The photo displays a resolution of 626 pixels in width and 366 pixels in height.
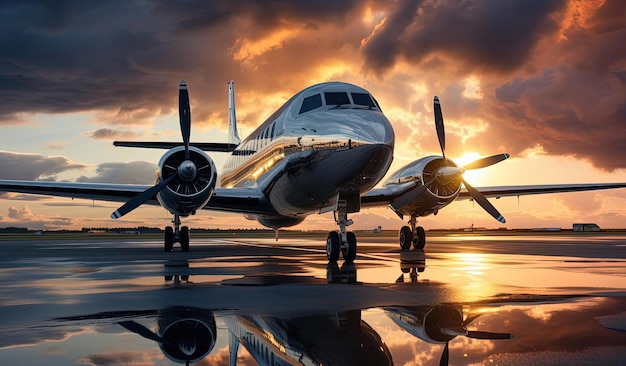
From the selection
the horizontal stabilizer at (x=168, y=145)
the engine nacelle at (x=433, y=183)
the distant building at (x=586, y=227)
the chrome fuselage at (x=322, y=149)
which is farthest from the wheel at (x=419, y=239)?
the distant building at (x=586, y=227)

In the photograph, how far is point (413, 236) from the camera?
24547 mm

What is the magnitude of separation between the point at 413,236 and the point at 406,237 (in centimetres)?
41

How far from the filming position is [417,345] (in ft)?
16.8

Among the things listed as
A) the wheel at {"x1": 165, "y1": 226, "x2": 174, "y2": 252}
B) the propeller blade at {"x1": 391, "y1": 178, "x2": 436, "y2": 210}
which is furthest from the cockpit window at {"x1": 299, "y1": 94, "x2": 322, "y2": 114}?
the wheel at {"x1": 165, "y1": 226, "x2": 174, "y2": 252}

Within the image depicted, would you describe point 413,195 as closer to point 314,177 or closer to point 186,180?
point 314,177

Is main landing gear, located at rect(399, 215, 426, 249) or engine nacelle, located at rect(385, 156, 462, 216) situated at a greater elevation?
engine nacelle, located at rect(385, 156, 462, 216)

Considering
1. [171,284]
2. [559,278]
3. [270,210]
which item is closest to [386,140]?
[559,278]

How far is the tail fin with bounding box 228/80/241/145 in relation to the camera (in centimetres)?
4503

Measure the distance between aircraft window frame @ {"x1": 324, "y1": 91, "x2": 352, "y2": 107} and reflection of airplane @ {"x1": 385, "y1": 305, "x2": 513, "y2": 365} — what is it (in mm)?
10134

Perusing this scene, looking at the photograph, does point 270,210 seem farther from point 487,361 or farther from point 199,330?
point 487,361

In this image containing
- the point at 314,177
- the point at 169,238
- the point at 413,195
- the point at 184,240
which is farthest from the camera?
the point at 184,240

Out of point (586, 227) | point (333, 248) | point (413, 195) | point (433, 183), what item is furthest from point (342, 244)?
point (586, 227)

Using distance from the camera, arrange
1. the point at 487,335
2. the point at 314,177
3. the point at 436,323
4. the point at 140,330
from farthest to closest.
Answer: the point at 314,177 → the point at 436,323 → the point at 140,330 → the point at 487,335

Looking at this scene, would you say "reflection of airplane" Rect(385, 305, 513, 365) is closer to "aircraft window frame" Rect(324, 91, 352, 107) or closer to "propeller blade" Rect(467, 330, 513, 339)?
"propeller blade" Rect(467, 330, 513, 339)
